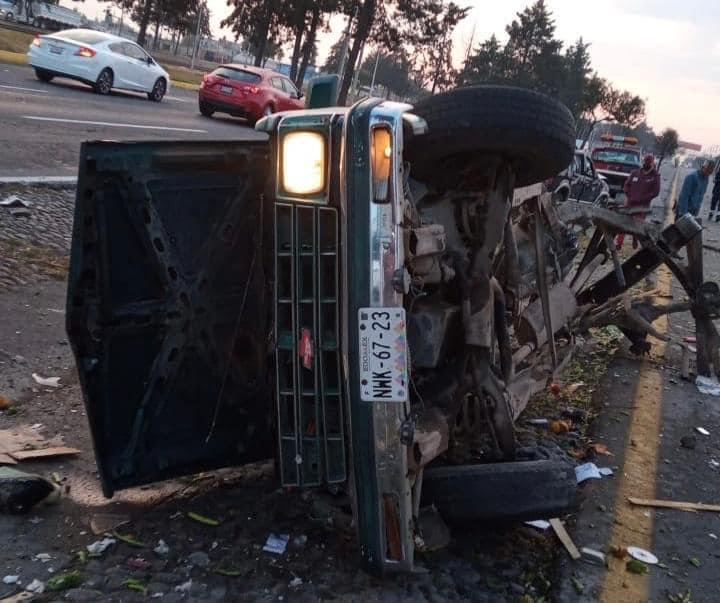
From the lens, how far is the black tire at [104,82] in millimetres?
17562

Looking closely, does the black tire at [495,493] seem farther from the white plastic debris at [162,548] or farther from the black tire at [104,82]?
the black tire at [104,82]

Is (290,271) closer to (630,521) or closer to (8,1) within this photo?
(630,521)

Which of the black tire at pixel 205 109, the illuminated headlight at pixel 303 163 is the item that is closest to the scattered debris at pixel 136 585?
the illuminated headlight at pixel 303 163

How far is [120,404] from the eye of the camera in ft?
8.97

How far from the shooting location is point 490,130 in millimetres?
2963

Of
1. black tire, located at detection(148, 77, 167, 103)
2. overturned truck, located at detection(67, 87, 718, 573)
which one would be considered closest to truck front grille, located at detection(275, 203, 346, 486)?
overturned truck, located at detection(67, 87, 718, 573)

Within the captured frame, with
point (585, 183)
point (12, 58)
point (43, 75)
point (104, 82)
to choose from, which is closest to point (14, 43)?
point (12, 58)

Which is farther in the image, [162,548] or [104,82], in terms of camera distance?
[104,82]

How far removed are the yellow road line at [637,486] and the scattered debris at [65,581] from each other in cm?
185

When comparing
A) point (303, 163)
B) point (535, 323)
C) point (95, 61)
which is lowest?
point (535, 323)

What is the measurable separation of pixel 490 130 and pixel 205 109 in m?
17.2

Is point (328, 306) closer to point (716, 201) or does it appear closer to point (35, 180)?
point (35, 180)

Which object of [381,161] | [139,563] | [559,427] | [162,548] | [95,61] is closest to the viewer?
[381,161]

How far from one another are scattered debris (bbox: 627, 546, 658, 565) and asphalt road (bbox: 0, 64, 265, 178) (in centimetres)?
455
